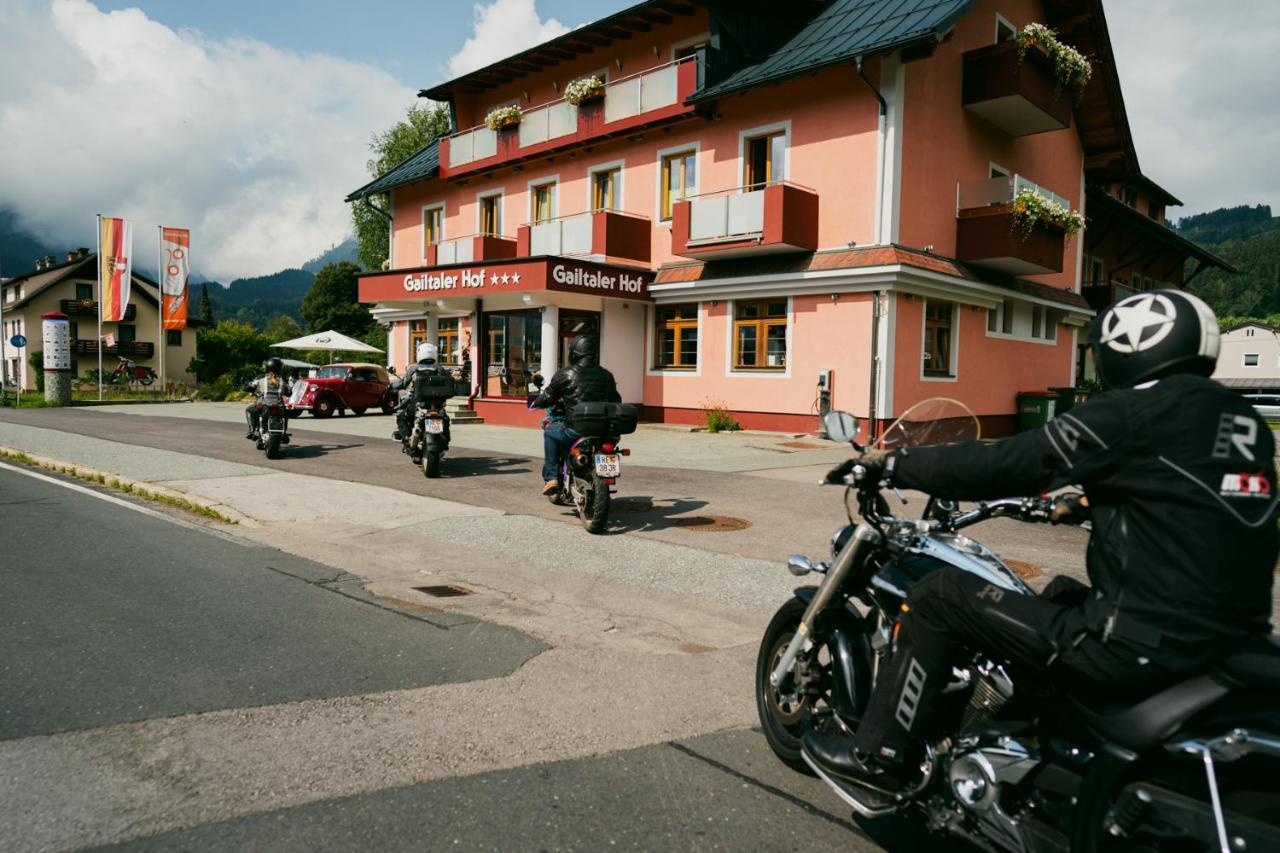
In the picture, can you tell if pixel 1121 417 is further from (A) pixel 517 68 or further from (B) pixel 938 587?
(A) pixel 517 68

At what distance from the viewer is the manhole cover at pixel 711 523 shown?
8536 mm

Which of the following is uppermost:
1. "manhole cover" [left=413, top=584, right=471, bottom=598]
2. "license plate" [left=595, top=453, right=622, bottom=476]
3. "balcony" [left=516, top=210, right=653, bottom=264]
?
"balcony" [left=516, top=210, right=653, bottom=264]

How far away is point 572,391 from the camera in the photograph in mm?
8703

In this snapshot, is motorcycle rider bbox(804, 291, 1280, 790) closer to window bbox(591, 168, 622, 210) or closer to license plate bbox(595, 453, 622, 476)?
license plate bbox(595, 453, 622, 476)

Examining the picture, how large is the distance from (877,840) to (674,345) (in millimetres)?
19532

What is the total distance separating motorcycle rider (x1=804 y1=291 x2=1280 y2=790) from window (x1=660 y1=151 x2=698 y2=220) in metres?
19.8

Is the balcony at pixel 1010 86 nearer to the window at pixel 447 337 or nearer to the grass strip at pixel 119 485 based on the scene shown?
the window at pixel 447 337

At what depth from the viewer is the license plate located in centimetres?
815

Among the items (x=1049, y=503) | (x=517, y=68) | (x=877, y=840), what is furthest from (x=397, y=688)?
(x=517, y=68)

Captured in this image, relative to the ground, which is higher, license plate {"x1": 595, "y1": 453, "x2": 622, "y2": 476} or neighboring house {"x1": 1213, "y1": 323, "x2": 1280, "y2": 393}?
neighboring house {"x1": 1213, "y1": 323, "x2": 1280, "y2": 393}

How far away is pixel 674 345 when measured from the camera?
72.6ft

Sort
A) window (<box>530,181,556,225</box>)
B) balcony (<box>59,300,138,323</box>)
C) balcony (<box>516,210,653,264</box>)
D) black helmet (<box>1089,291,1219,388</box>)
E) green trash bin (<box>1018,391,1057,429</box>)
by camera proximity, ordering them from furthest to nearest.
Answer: balcony (<box>59,300,138,323</box>) < window (<box>530,181,556,225</box>) < green trash bin (<box>1018,391,1057,429</box>) < balcony (<box>516,210,653,264</box>) < black helmet (<box>1089,291,1219,388</box>)

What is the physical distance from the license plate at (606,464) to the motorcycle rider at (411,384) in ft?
13.6

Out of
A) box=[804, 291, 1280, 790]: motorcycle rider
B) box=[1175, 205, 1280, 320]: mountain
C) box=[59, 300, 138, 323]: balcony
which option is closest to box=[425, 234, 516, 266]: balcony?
box=[804, 291, 1280, 790]: motorcycle rider
